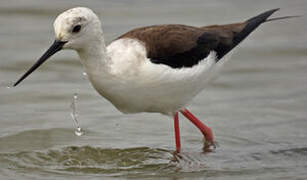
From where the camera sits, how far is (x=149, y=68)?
22.2 ft

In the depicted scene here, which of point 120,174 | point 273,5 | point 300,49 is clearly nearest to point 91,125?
point 120,174

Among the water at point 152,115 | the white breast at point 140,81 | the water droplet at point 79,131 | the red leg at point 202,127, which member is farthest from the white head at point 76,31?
the red leg at point 202,127

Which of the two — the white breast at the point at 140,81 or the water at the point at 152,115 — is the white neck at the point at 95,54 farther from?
the water at the point at 152,115

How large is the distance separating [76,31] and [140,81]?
0.76 meters

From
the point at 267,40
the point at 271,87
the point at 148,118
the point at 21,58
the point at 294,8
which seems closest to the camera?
the point at 148,118

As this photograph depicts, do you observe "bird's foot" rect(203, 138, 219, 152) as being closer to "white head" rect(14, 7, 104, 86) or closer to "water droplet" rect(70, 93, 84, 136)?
"water droplet" rect(70, 93, 84, 136)

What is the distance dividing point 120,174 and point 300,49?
5.20 m

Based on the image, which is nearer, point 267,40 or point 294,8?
point 267,40

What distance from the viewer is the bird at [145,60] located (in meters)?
6.51

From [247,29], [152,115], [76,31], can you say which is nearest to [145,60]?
[76,31]

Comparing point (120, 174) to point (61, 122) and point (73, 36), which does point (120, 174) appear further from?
point (61, 122)

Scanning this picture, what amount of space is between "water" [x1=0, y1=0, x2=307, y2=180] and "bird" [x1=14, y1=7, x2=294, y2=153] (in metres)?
0.51

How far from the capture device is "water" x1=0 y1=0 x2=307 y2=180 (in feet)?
23.2

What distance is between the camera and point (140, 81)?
674 centimetres
